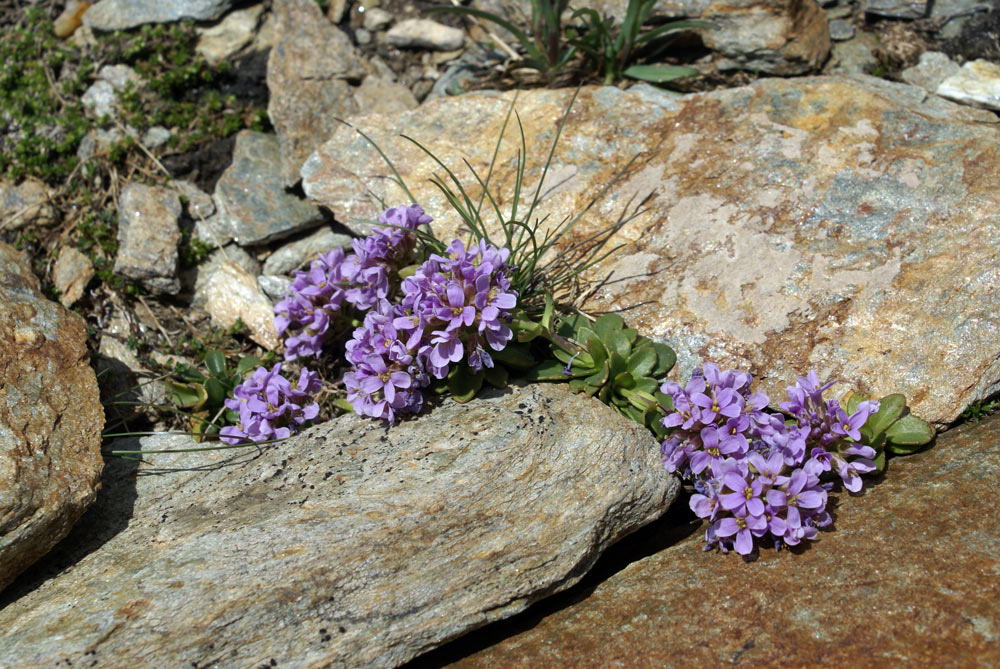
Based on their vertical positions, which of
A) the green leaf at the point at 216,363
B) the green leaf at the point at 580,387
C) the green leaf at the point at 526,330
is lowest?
the green leaf at the point at 216,363

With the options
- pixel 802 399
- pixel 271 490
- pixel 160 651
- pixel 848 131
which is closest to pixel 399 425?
pixel 271 490

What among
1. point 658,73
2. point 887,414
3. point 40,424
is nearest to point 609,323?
point 887,414

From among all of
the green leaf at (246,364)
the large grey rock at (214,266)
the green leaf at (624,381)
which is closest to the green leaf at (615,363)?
the green leaf at (624,381)

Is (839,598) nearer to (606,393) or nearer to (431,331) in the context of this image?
(606,393)

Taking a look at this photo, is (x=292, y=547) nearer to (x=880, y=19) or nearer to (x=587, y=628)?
(x=587, y=628)

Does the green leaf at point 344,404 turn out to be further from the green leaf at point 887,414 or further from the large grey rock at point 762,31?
the large grey rock at point 762,31

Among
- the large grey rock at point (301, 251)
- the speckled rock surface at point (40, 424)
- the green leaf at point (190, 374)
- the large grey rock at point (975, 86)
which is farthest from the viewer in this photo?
the large grey rock at point (301, 251)
